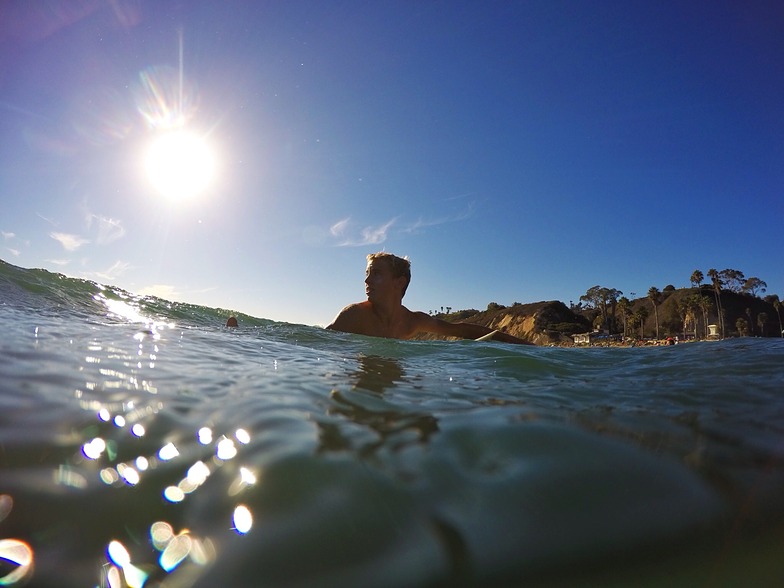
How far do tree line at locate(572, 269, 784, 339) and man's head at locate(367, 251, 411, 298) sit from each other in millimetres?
68014

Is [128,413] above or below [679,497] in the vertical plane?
above

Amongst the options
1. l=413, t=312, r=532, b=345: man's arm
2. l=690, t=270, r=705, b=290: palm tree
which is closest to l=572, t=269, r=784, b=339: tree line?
l=690, t=270, r=705, b=290: palm tree

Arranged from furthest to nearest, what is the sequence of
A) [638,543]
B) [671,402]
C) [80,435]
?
[671,402], [80,435], [638,543]

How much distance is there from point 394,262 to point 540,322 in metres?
47.7

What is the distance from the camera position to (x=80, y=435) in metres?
1.13

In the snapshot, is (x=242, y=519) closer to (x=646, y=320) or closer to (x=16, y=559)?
(x=16, y=559)

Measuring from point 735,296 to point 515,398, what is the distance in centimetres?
10479

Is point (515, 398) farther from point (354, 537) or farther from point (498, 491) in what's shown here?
point (354, 537)

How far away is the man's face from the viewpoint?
6.95 metres

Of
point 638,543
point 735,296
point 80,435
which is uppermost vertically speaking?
point 735,296

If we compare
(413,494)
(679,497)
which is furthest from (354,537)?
(679,497)

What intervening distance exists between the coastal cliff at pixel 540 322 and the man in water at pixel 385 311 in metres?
42.4

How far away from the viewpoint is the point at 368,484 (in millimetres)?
1016

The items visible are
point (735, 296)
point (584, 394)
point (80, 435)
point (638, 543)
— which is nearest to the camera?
point (638, 543)
